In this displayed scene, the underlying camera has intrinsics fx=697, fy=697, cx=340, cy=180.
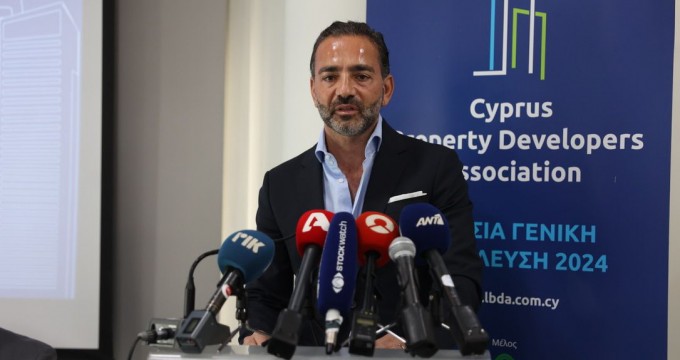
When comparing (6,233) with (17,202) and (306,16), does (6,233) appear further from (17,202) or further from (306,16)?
(306,16)

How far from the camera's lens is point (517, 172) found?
2488mm

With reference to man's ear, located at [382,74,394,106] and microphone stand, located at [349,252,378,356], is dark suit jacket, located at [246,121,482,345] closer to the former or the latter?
man's ear, located at [382,74,394,106]

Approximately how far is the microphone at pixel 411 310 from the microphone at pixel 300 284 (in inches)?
5.3

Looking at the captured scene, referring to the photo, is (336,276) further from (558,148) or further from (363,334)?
(558,148)

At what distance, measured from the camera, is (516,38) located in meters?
2.45

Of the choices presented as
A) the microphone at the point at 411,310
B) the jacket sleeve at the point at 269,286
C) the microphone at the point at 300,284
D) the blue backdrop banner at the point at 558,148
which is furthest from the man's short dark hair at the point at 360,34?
the microphone at the point at 411,310

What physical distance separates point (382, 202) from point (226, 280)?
876 millimetres

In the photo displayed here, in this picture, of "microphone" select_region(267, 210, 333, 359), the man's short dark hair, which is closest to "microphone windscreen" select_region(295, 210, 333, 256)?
"microphone" select_region(267, 210, 333, 359)

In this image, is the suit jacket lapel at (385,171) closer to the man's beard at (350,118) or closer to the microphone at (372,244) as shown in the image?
the man's beard at (350,118)

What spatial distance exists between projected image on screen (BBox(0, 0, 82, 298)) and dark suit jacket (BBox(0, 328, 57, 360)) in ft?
3.10

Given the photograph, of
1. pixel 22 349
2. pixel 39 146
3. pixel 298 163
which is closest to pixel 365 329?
pixel 298 163

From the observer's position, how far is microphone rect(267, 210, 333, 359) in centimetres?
93

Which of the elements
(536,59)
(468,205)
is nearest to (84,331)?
(468,205)

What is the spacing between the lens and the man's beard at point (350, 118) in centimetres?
186
